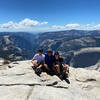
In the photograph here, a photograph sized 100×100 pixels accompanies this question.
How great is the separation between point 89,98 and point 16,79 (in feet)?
19.5

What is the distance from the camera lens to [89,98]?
1127 centimetres

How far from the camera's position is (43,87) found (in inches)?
466

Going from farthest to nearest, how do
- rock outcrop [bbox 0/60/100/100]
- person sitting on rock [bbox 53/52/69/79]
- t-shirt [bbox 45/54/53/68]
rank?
t-shirt [bbox 45/54/53/68], person sitting on rock [bbox 53/52/69/79], rock outcrop [bbox 0/60/100/100]

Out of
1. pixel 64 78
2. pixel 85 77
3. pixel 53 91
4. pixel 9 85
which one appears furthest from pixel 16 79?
pixel 85 77

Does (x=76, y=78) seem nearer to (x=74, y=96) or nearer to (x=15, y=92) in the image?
(x=74, y=96)

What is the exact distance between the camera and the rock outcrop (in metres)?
10.4

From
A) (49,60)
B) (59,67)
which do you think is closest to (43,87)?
(59,67)

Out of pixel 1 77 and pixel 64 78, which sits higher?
pixel 1 77

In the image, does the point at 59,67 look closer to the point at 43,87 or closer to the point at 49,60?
the point at 49,60

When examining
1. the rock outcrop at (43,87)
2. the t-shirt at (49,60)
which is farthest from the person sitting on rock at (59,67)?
the rock outcrop at (43,87)

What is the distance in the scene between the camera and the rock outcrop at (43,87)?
34.0ft

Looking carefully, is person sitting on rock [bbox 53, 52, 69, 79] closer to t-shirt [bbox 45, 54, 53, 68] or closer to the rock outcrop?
t-shirt [bbox 45, 54, 53, 68]

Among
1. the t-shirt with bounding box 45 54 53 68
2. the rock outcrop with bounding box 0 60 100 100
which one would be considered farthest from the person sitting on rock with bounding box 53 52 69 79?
the rock outcrop with bounding box 0 60 100 100

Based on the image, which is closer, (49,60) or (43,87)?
(43,87)
